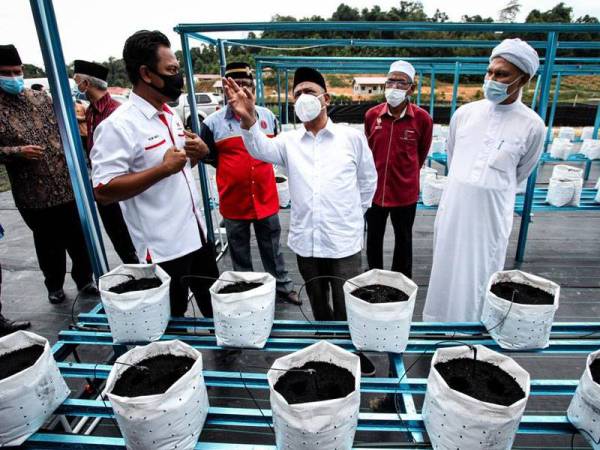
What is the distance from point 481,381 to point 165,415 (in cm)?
111

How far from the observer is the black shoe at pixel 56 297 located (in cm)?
339

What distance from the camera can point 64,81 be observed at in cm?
198

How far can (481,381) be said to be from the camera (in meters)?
1.28

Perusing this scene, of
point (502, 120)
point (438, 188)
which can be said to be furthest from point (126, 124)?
point (438, 188)

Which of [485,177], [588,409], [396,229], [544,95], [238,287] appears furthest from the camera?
[544,95]

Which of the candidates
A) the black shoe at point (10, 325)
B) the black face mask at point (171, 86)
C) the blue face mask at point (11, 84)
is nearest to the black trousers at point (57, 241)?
the black shoe at point (10, 325)

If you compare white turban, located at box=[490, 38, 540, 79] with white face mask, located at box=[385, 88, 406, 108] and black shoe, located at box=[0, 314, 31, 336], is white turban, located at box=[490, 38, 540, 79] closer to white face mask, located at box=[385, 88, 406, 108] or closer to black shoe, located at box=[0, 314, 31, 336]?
white face mask, located at box=[385, 88, 406, 108]

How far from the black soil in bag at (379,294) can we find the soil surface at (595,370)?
0.73 m

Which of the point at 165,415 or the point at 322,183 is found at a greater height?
the point at 322,183

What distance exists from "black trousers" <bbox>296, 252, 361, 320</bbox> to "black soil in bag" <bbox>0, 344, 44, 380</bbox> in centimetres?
135

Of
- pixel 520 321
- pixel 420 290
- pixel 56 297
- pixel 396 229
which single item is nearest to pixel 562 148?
pixel 420 290

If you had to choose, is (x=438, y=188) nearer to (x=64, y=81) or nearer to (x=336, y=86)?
(x=64, y=81)

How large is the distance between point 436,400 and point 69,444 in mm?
1360

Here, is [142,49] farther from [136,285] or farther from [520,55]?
[520,55]
